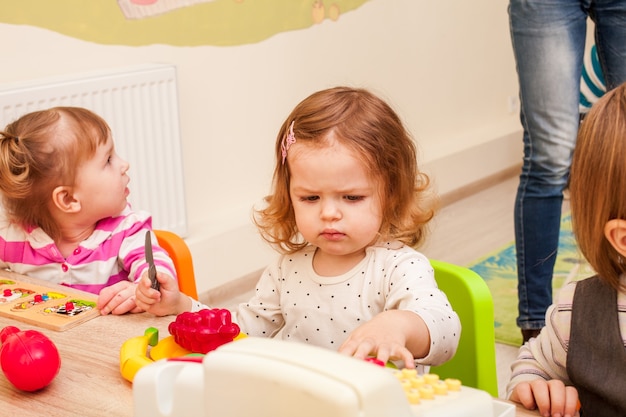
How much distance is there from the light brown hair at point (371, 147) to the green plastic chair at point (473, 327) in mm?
109

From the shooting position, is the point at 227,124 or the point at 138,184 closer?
the point at 138,184

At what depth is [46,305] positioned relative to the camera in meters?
1.24

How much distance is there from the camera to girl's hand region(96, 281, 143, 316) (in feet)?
3.97

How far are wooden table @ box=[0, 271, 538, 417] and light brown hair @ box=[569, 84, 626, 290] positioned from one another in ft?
0.75

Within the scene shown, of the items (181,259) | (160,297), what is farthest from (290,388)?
(181,259)

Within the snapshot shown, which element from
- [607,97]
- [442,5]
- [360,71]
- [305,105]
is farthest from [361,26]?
[607,97]

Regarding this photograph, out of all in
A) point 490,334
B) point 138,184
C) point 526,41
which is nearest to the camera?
point 490,334

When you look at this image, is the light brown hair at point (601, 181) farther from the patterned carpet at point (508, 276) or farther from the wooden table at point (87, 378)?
the patterned carpet at point (508, 276)

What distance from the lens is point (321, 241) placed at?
1266mm

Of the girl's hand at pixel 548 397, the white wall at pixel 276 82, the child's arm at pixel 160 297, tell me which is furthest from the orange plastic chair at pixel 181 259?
the white wall at pixel 276 82

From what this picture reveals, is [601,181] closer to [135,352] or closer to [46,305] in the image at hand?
[135,352]

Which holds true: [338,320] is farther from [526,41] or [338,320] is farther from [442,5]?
[442,5]

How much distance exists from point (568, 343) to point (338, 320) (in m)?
0.36

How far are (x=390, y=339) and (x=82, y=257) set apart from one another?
0.82 metres
